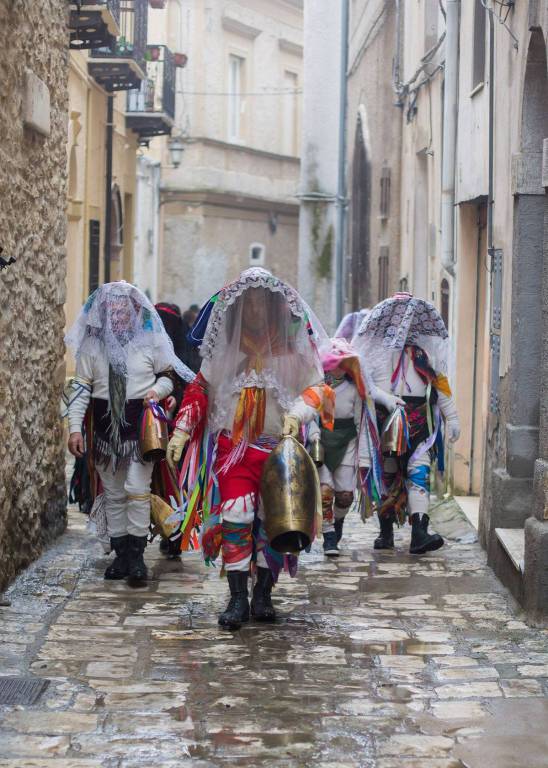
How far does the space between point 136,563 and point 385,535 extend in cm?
213

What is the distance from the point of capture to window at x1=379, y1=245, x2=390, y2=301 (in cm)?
1827

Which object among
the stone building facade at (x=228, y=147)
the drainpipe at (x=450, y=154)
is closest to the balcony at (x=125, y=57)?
the drainpipe at (x=450, y=154)

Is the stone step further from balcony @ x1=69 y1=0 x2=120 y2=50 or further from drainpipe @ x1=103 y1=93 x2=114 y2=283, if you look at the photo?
drainpipe @ x1=103 y1=93 x2=114 y2=283

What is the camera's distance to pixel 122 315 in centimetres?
788

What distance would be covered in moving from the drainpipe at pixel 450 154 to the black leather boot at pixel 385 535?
3.27m

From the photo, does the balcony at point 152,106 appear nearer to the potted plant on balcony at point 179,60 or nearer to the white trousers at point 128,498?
the potted plant on balcony at point 179,60

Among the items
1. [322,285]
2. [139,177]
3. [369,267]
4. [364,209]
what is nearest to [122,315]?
[322,285]

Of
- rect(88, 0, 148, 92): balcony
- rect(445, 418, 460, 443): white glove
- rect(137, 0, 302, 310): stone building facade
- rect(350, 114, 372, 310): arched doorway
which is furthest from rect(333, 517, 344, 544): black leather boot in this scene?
rect(137, 0, 302, 310): stone building facade

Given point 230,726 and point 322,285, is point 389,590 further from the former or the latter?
point 322,285

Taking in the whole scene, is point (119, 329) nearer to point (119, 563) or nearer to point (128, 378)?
point (128, 378)

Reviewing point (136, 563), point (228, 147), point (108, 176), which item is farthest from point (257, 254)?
point (136, 563)

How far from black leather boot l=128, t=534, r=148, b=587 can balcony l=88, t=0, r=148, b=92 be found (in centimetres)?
921

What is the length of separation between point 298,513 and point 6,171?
2406 millimetres

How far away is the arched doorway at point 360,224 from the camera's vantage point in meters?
21.5
